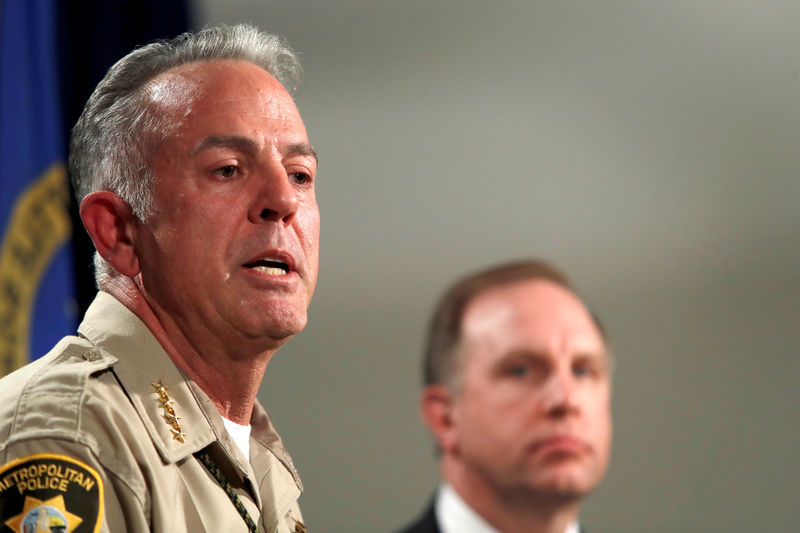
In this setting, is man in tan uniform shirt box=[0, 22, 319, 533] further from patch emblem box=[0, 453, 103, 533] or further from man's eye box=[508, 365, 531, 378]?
man's eye box=[508, 365, 531, 378]

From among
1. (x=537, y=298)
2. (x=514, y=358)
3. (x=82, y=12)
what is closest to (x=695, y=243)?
(x=537, y=298)

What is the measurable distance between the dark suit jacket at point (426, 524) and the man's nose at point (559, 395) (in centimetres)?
36

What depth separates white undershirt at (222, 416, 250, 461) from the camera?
50.4 inches

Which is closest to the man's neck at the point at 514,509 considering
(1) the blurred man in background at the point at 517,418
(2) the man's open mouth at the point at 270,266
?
(1) the blurred man in background at the point at 517,418

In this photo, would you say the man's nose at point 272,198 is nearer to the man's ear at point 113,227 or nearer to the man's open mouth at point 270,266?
the man's open mouth at point 270,266

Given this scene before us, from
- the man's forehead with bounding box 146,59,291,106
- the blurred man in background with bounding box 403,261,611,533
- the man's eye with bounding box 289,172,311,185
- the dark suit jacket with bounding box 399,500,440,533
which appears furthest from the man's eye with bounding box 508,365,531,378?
the man's forehead with bounding box 146,59,291,106

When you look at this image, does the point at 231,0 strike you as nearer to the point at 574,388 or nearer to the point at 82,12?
the point at 82,12

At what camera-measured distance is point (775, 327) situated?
2250 millimetres

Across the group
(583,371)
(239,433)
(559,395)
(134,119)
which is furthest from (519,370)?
(134,119)

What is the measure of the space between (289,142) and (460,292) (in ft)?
3.49

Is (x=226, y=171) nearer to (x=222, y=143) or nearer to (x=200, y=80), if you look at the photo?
(x=222, y=143)

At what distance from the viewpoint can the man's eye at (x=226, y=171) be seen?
4.11 feet

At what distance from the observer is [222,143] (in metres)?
1.25

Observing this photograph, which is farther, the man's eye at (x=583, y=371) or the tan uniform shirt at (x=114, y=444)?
the man's eye at (x=583, y=371)
